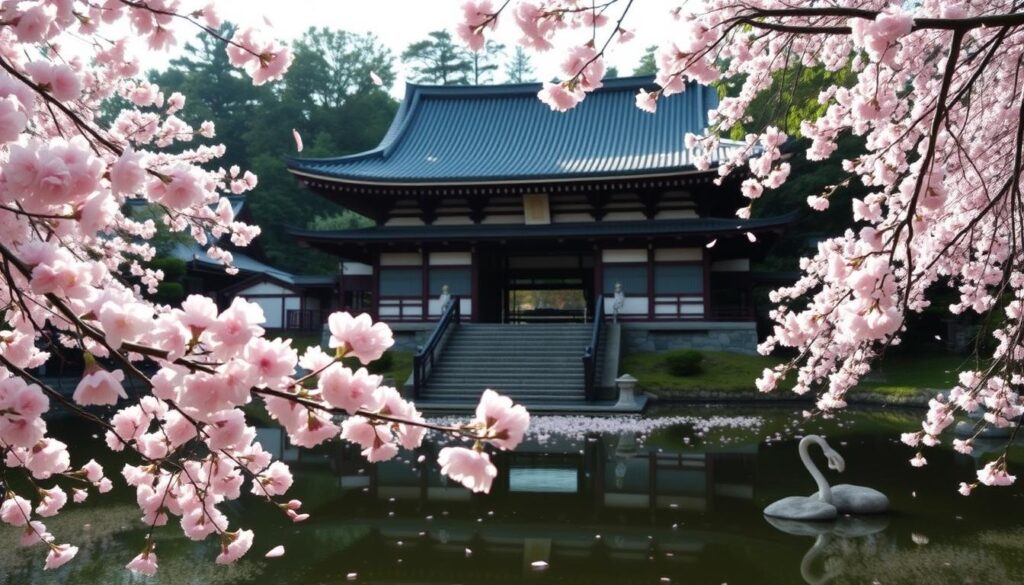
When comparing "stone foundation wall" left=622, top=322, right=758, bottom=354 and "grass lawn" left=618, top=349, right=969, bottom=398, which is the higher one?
"stone foundation wall" left=622, top=322, right=758, bottom=354

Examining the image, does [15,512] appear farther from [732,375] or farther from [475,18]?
[732,375]

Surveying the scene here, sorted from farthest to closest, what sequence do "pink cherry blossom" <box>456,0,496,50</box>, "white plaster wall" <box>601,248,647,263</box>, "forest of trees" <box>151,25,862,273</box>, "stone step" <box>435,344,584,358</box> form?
1. "forest of trees" <box>151,25,862,273</box>
2. "white plaster wall" <box>601,248,647,263</box>
3. "stone step" <box>435,344,584,358</box>
4. "pink cherry blossom" <box>456,0,496,50</box>

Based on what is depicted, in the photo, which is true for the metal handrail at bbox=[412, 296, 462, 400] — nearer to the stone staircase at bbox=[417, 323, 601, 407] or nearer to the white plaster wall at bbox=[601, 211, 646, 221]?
the stone staircase at bbox=[417, 323, 601, 407]

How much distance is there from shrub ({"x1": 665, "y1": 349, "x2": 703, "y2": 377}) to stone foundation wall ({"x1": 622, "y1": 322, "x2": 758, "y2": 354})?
1.44m

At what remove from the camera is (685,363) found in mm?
15656

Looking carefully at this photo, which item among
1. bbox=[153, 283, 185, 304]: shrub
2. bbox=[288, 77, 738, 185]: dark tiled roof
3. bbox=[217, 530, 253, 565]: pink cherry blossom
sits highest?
bbox=[288, 77, 738, 185]: dark tiled roof

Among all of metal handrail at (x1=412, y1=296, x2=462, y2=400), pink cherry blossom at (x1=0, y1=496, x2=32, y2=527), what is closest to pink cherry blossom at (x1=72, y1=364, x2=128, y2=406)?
pink cherry blossom at (x1=0, y1=496, x2=32, y2=527)

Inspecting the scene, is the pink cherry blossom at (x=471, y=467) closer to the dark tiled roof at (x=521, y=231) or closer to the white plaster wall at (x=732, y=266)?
the dark tiled roof at (x=521, y=231)

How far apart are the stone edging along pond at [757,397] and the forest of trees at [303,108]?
2076 cm

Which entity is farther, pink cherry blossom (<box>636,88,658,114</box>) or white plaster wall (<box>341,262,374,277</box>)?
white plaster wall (<box>341,262,374,277</box>)

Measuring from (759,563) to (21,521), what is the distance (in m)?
4.20

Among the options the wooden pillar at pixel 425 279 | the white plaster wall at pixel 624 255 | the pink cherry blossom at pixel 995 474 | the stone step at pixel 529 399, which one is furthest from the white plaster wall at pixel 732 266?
the pink cherry blossom at pixel 995 474

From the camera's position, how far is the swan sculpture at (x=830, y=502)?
18.6ft

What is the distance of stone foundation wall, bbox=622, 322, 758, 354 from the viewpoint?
56.5ft
